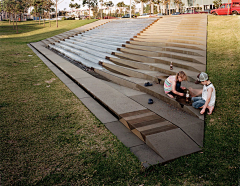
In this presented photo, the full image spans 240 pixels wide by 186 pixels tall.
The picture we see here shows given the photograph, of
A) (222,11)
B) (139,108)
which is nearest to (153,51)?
(139,108)

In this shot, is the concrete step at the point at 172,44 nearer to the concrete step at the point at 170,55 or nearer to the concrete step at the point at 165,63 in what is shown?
the concrete step at the point at 170,55

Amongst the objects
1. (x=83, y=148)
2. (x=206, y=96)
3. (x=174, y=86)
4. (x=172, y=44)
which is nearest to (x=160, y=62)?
(x=172, y=44)

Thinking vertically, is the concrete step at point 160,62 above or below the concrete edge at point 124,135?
above

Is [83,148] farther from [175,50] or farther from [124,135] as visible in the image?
[175,50]

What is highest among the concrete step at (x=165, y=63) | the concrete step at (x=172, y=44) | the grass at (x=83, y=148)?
the concrete step at (x=172, y=44)

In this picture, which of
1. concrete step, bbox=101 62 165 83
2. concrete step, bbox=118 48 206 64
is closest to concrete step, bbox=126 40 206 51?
concrete step, bbox=118 48 206 64

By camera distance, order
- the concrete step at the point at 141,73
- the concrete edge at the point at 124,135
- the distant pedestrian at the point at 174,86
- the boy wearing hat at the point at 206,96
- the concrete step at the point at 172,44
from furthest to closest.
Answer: the concrete step at the point at 172,44
the concrete step at the point at 141,73
the distant pedestrian at the point at 174,86
the boy wearing hat at the point at 206,96
the concrete edge at the point at 124,135

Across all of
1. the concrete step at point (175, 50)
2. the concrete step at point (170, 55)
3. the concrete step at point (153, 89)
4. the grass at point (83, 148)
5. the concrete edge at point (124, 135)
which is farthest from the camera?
the concrete step at point (175, 50)

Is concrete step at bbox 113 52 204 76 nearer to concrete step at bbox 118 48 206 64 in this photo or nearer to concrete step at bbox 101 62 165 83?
concrete step at bbox 101 62 165 83

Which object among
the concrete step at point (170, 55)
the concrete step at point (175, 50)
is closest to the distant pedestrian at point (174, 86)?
the concrete step at point (170, 55)

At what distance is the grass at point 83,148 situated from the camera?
3.35 m

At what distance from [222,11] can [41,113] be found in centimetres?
2928

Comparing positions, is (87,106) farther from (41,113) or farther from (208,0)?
(208,0)

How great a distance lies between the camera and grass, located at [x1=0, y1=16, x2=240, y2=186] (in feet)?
11.0
